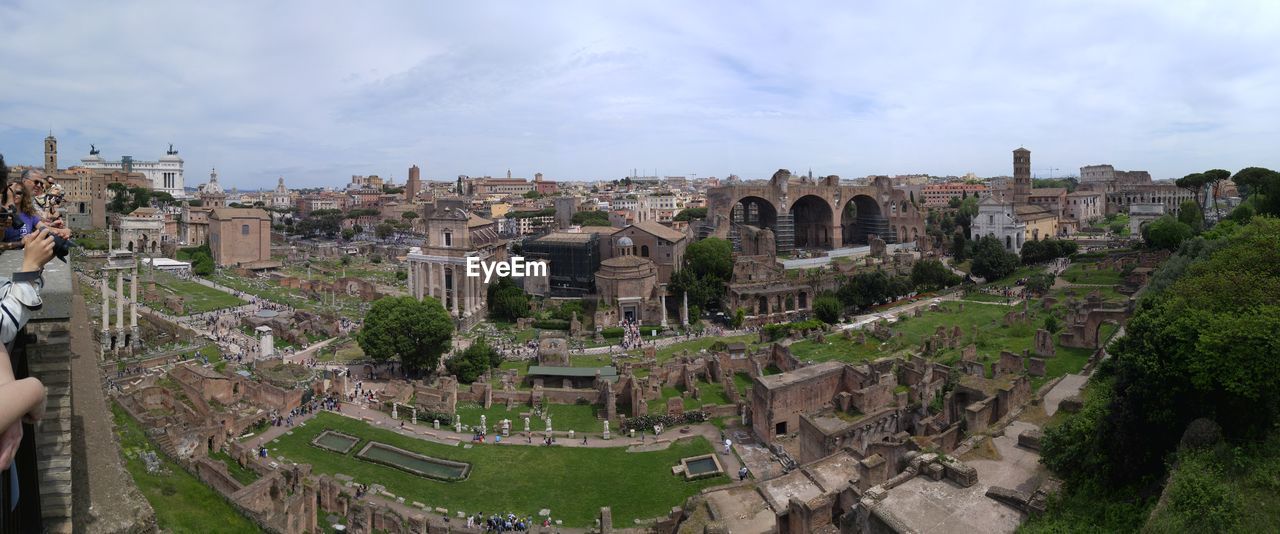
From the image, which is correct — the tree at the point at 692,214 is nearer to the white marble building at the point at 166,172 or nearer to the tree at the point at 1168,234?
the tree at the point at 1168,234

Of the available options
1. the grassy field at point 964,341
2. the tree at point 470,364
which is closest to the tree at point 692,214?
the grassy field at point 964,341

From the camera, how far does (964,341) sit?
30.5 m

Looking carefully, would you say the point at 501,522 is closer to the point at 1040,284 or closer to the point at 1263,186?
the point at 1040,284

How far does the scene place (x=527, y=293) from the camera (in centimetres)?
5088

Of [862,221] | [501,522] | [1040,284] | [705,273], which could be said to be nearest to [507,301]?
[705,273]

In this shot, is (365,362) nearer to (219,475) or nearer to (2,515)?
(219,475)

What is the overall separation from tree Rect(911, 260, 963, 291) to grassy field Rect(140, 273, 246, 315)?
42.8 m

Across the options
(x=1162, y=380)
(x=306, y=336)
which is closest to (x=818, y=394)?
(x=1162, y=380)

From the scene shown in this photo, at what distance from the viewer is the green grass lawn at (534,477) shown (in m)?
20.3

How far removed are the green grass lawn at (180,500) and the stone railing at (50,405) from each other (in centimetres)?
555

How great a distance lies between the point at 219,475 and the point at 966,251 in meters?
53.4

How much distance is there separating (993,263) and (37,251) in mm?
50655

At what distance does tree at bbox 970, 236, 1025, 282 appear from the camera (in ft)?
157

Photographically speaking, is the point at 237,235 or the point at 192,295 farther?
the point at 237,235
